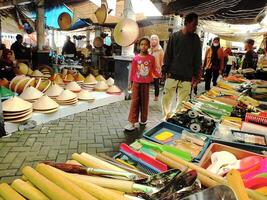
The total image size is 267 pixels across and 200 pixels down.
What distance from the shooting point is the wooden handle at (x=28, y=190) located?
1.16m

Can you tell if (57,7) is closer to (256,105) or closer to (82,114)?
(82,114)

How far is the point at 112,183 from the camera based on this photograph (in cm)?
126

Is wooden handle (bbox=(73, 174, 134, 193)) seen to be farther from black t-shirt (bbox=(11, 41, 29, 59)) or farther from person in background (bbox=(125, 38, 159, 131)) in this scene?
black t-shirt (bbox=(11, 41, 29, 59))

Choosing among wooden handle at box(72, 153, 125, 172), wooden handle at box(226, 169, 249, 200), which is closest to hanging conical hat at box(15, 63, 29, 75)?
wooden handle at box(72, 153, 125, 172)

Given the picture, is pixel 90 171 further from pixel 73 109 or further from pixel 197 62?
pixel 73 109

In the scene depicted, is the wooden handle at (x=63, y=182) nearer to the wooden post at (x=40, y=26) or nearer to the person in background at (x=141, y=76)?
the person in background at (x=141, y=76)

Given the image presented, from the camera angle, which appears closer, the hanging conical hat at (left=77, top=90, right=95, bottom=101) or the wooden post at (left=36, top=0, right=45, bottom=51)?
the hanging conical hat at (left=77, top=90, right=95, bottom=101)

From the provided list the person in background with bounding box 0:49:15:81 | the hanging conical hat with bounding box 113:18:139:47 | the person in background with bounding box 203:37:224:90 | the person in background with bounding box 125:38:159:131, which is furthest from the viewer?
the person in background with bounding box 203:37:224:90

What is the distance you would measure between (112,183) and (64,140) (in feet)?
11.3

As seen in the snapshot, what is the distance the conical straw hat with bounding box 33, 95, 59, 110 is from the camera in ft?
16.9

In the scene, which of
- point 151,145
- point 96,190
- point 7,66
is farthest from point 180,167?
point 7,66

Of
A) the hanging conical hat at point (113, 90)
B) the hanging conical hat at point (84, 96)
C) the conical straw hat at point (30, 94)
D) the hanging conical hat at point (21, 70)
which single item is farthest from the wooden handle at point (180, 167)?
the hanging conical hat at point (21, 70)

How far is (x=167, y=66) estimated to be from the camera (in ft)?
15.1

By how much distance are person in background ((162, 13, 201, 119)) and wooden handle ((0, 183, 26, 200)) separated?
3291 millimetres
